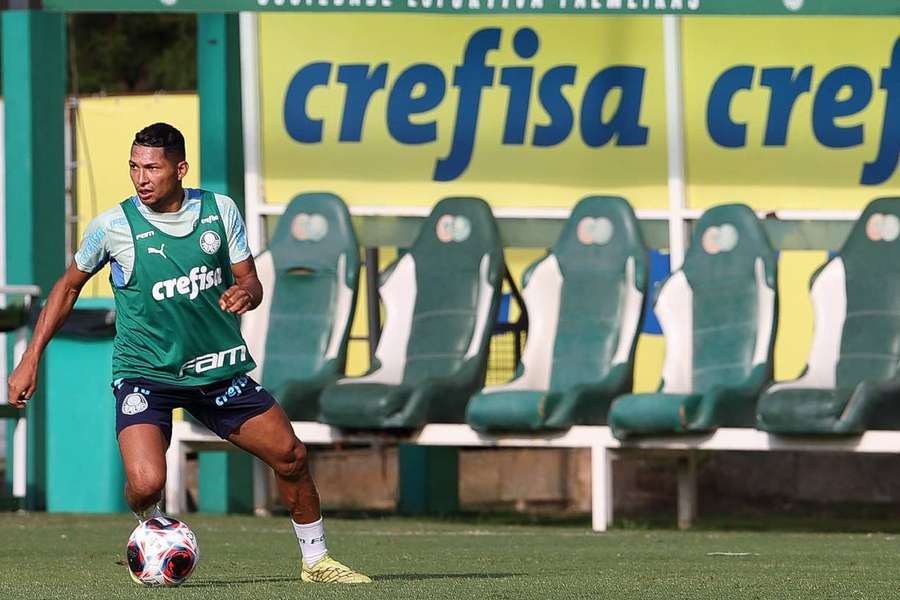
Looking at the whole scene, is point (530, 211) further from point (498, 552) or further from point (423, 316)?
point (498, 552)

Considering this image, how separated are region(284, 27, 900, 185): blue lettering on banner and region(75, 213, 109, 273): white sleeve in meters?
7.64

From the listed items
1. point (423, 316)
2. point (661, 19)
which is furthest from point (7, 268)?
point (661, 19)

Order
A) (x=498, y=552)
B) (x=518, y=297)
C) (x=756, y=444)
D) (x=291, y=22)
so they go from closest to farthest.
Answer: (x=498, y=552) → (x=756, y=444) → (x=518, y=297) → (x=291, y=22)

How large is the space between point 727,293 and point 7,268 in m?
4.84

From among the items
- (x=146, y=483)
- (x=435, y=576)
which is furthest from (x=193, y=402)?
(x=435, y=576)

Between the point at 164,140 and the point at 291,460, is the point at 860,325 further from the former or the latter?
the point at 164,140

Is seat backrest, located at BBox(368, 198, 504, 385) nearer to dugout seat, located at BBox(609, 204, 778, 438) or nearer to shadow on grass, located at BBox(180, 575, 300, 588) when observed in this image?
dugout seat, located at BBox(609, 204, 778, 438)

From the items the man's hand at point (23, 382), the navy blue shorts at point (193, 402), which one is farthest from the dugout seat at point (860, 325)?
the man's hand at point (23, 382)

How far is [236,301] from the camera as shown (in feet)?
25.0

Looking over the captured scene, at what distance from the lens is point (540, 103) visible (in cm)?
1540

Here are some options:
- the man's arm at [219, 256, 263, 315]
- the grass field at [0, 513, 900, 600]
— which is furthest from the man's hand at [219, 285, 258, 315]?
the grass field at [0, 513, 900, 600]

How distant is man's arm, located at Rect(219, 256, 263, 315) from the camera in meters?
7.63

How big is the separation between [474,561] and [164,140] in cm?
288

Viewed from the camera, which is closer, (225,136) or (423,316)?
(423,316)
